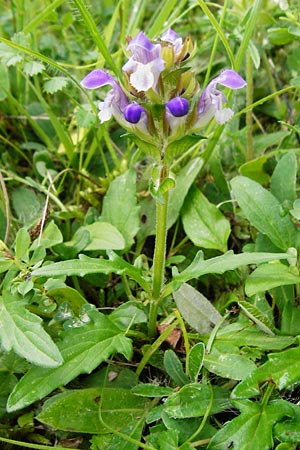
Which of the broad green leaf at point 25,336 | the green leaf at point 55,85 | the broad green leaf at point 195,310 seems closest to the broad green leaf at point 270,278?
the broad green leaf at point 195,310

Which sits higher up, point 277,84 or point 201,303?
point 277,84

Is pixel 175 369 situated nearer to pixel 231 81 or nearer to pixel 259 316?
pixel 259 316

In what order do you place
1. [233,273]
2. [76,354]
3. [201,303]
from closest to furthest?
[76,354], [201,303], [233,273]

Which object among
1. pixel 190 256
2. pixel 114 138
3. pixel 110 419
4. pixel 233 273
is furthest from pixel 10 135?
pixel 110 419

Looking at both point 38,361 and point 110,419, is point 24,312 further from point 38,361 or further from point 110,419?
point 110,419

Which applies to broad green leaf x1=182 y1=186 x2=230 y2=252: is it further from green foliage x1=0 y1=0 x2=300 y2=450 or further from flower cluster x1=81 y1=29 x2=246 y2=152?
flower cluster x1=81 y1=29 x2=246 y2=152
